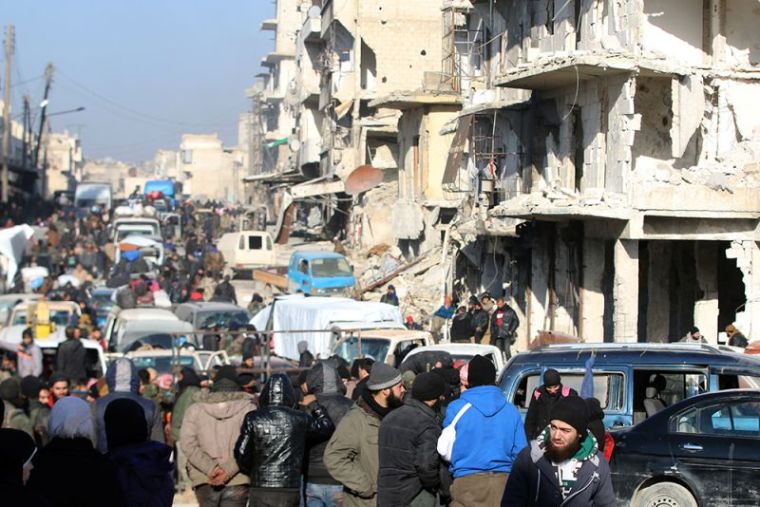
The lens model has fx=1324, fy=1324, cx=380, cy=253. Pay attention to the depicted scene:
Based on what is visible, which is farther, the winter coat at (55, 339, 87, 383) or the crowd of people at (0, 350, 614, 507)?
the winter coat at (55, 339, 87, 383)

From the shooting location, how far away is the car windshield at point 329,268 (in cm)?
3750

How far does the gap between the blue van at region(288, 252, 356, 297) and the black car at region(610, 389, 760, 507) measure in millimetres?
25852

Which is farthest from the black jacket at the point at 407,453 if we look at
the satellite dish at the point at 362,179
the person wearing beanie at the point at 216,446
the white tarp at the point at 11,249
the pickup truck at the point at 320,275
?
the satellite dish at the point at 362,179

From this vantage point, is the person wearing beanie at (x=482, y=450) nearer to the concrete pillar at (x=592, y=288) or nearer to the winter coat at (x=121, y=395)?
the winter coat at (x=121, y=395)

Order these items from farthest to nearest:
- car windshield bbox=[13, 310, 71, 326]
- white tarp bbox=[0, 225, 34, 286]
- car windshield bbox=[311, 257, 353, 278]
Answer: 1. white tarp bbox=[0, 225, 34, 286]
2. car windshield bbox=[311, 257, 353, 278]
3. car windshield bbox=[13, 310, 71, 326]

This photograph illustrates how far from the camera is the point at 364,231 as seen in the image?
160ft

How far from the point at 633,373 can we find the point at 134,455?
6.15m

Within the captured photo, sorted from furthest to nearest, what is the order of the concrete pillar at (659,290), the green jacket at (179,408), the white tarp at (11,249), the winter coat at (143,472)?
the white tarp at (11,249)
the concrete pillar at (659,290)
the green jacket at (179,408)
the winter coat at (143,472)

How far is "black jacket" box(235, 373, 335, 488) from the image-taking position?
898 centimetres

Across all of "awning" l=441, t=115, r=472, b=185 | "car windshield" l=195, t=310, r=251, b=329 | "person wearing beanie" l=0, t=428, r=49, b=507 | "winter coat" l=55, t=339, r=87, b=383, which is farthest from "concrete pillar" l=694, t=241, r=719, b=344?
"person wearing beanie" l=0, t=428, r=49, b=507

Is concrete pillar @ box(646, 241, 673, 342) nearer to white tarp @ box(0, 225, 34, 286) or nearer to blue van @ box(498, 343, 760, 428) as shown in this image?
blue van @ box(498, 343, 760, 428)

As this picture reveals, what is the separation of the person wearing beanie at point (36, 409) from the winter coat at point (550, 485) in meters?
6.72

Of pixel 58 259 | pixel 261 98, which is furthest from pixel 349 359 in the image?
pixel 261 98

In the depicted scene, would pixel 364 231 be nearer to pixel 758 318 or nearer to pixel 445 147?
pixel 445 147
